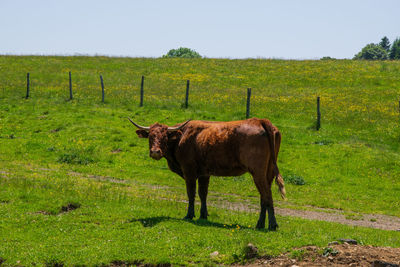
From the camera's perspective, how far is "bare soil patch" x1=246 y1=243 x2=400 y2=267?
9000mm

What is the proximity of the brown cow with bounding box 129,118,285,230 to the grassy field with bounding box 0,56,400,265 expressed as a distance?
3.76ft

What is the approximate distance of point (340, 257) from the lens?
30.1ft

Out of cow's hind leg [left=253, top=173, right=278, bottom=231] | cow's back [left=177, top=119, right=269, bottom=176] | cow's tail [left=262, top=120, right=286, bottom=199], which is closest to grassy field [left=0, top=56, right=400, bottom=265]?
cow's hind leg [left=253, top=173, right=278, bottom=231]

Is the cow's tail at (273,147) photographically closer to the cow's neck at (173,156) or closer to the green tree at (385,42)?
the cow's neck at (173,156)

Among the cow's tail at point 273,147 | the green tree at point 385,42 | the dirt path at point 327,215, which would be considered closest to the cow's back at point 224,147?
the cow's tail at point 273,147

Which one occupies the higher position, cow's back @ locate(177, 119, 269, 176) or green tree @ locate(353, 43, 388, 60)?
green tree @ locate(353, 43, 388, 60)

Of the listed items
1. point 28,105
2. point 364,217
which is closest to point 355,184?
point 364,217

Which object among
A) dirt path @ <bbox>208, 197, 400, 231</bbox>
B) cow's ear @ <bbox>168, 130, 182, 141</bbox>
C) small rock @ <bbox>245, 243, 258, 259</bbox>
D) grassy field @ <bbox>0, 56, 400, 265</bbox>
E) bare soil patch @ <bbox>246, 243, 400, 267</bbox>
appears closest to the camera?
bare soil patch @ <bbox>246, 243, 400, 267</bbox>

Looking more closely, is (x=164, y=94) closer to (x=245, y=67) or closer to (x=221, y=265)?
(x=245, y=67)

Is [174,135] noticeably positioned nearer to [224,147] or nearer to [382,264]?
[224,147]

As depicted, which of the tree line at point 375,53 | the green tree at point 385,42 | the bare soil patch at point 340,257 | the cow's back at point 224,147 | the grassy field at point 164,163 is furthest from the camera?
the green tree at point 385,42

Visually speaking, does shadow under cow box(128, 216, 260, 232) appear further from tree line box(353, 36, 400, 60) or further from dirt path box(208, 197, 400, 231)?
tree line box(353, 36, 400, 60)

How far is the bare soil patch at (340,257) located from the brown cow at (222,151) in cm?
252

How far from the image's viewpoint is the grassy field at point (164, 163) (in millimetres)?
10742
